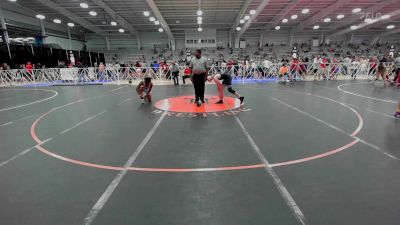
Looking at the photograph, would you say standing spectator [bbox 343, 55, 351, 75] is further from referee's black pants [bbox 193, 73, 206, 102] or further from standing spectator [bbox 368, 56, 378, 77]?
referee's black pants [bbox 193, 73, 206, 102]

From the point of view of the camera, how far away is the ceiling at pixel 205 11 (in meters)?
21.6

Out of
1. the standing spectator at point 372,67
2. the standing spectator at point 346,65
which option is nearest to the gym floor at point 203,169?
the standing spectator at point 372,67

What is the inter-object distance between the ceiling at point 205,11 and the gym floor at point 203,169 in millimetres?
16378

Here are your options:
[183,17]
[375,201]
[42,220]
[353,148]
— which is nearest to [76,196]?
[42,220]

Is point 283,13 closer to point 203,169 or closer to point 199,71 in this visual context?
point 199,71

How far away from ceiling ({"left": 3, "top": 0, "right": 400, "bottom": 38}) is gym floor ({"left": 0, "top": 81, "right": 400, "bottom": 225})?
16.4 meters

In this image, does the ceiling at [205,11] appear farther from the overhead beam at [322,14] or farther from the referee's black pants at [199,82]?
the referee's black pants at [199,82]

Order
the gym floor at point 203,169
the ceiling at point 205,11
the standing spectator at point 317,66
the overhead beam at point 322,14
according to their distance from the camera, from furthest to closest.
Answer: the overhead beam at point 322,14, the ceiling at point 205,11, the standing spectator at point 317,66, the gym floor at point 203,169

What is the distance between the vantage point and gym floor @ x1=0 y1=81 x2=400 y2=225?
2.56m

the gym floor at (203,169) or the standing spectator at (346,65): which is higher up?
the standing spectator at (346,65)

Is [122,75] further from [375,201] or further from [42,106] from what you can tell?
[375,201]

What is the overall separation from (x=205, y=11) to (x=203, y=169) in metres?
24.3

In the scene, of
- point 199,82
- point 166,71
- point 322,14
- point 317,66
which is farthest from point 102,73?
point 322,14

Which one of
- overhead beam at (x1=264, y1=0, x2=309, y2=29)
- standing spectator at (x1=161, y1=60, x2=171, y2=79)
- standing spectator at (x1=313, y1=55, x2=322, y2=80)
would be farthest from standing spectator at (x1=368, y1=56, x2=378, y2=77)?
standing spectator at (x1=161, y1=60, x2=171, y2=79)
